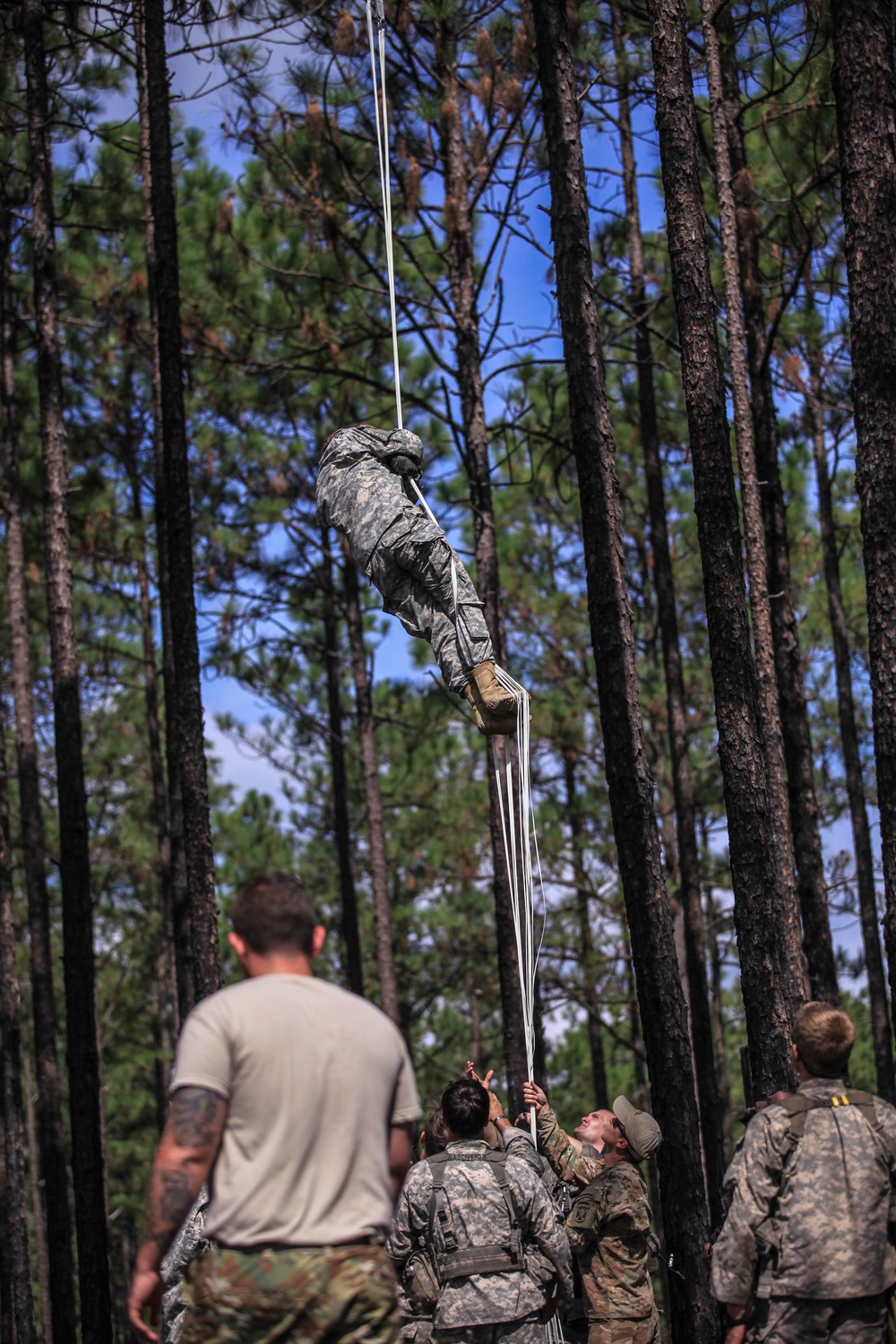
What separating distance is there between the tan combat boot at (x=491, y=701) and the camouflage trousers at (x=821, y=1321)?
271 cm

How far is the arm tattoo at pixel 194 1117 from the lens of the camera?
2840 mm

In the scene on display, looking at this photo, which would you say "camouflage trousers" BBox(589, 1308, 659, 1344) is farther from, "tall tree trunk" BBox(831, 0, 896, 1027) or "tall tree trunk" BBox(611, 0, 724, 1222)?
"tall tree trunk" BBox(611, 0, 724, 1222)

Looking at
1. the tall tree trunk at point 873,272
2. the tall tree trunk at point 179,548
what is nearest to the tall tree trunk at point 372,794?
the tall tree trunk at point 179,548

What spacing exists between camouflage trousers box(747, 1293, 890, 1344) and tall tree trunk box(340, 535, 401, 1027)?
13.1 meters

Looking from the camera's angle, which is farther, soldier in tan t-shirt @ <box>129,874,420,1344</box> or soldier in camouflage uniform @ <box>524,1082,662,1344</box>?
soldier in camouflage uniform @ <box>524,1082,662,1344</box>

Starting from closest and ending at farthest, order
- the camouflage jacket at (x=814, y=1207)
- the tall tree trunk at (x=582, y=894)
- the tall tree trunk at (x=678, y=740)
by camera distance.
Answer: the camouflage jacket at (x=814, y=1207)
the tall tree trunk at (x=678, y=740)
the tall tree trunk at (x=582, y=894)

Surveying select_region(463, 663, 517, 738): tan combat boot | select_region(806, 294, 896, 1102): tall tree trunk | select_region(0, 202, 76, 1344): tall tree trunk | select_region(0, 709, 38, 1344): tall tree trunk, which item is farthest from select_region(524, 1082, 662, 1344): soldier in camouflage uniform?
select_region(806, 294, 896, 1102): tall tree trunk

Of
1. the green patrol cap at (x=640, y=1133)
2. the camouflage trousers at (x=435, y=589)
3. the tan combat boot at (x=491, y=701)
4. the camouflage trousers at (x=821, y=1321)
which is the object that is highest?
the camouflage trousers at (x=435, y=589)

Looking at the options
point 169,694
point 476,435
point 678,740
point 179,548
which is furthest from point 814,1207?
point 678,740

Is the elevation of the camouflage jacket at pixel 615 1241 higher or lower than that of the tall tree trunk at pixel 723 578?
lower

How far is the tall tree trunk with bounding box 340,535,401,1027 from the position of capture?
17.0m

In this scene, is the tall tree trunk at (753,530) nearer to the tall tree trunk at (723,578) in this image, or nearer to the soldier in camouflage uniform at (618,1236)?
the tall tree trunk at (723,578)

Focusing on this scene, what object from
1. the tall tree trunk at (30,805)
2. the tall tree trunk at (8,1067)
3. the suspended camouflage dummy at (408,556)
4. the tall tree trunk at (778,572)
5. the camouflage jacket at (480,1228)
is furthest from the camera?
the tall tree trunk at (8,1067)

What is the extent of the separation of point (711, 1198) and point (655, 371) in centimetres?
984
